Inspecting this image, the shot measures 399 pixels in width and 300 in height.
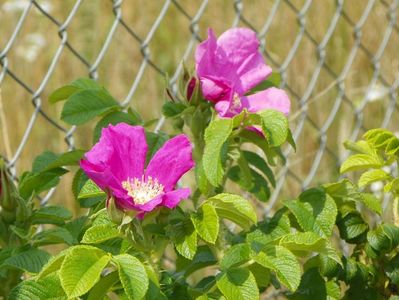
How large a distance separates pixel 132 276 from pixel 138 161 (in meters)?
0.21

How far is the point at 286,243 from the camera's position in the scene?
47.1 inches

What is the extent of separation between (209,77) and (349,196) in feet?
0.83

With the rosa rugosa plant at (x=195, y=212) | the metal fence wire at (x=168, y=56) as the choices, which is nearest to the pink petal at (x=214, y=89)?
the rosa rugosa plant at (x=195, y=212)

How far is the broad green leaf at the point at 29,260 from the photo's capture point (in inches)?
48.3

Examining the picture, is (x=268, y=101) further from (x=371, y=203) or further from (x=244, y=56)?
(x=371, y=203)

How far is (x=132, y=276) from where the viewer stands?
1080 millimetres

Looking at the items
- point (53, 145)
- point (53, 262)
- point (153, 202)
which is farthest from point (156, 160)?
point (53, 145)

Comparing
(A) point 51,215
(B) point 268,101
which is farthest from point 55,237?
(B) point 268,101

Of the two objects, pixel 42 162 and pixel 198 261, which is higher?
pixel 42 162

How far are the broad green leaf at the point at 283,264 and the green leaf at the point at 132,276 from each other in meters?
0.15

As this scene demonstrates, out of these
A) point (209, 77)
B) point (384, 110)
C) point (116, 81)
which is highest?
point (209, 77)

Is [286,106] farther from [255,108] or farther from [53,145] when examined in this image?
[53,145]

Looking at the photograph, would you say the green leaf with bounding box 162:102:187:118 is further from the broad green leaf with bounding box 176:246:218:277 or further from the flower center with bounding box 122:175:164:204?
the broad green leaf with bounding box 176:246:218:277

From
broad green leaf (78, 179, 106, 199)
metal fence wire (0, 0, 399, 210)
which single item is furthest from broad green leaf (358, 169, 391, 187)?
metal fence wire (0, 0, 399, 210)
